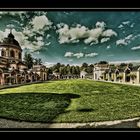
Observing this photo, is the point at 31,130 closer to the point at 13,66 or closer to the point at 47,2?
the point at 13,66

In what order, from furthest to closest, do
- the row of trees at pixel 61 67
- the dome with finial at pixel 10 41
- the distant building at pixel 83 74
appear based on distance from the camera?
the distant building at pixel 83 74 < the row of trees at pixel 61 67 < the dome with finial at pixel 10 41

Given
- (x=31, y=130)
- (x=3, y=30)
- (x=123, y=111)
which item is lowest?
(x=31, y=130)

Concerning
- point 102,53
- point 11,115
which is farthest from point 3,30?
point 102,53

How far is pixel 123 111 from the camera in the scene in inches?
126

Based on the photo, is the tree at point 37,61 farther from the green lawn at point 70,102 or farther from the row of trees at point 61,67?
the green lawn at point 70,102

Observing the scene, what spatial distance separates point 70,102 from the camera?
3.22m

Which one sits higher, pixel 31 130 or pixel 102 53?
pixel 102 53

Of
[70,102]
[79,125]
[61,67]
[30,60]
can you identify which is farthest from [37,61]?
[79,125]

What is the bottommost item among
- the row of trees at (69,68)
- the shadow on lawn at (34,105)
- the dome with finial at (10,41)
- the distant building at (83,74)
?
the shadow on lawn at (34,105)

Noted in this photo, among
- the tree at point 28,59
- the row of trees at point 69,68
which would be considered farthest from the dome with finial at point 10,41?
the row of trees at point 69,68

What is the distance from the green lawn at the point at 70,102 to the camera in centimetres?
317

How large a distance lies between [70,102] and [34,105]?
1.42 feet

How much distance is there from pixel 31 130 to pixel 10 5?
1445mm

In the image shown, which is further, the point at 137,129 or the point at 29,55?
the point at 29,55
